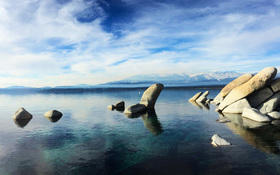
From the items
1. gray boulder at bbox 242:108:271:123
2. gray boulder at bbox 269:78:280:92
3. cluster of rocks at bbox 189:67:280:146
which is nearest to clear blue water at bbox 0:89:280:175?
gray boulder at bbox 242:108:271:123

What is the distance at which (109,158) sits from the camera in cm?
1229

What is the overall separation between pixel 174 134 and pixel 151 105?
17167 millimetres

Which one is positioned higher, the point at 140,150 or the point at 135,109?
the point at 135,109

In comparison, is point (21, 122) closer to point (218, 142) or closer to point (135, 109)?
point (135, 109)

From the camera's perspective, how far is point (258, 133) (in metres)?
16.7

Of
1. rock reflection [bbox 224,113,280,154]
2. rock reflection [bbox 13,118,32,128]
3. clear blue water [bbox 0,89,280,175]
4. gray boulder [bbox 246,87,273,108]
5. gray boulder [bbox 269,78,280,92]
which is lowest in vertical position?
rock reflection [bbox 224,113,280,154]

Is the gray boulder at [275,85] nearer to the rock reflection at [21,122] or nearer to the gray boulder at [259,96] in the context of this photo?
the gray boulder at [259,96]

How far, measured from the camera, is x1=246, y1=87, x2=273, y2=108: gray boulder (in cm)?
2646

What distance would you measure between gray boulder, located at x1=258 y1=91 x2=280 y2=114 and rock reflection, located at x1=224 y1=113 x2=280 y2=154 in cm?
550

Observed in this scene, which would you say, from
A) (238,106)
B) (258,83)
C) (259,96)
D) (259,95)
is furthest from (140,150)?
(259,95)

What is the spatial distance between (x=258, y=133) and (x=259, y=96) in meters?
12.5

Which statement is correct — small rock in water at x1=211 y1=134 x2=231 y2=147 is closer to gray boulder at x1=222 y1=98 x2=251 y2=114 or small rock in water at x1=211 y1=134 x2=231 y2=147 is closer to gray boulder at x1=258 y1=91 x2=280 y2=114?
gray boulder at x1=222 y1=98 x2=251 y2=114

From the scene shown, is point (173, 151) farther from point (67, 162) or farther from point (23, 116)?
point (23, 116)

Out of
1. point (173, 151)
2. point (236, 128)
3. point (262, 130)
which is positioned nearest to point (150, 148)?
point (173, 151)
